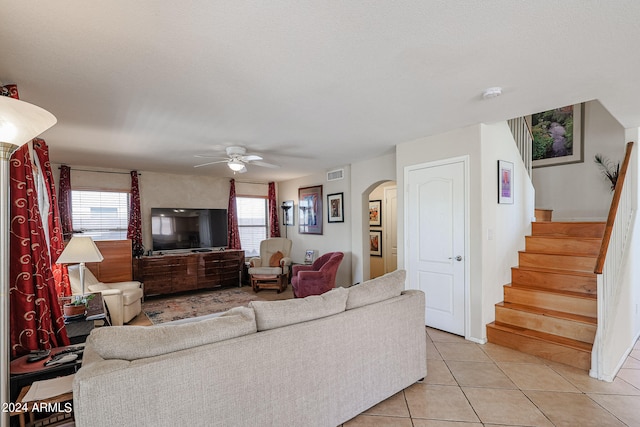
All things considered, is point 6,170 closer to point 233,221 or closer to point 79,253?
point 79,253

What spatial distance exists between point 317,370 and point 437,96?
2279mm

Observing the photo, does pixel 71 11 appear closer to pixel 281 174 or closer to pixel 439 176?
pixel 439 176

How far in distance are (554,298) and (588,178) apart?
2529mm

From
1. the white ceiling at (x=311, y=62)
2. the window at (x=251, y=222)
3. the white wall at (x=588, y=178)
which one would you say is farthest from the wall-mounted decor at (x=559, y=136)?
the window at (x=251, y=222)

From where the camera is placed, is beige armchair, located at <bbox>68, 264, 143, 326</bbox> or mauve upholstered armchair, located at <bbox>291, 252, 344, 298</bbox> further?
mauve upholstered armchair, located at <bbox>291, 252, 344, 298</bbox>

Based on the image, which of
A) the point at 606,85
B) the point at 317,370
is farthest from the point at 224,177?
the point at 606,85

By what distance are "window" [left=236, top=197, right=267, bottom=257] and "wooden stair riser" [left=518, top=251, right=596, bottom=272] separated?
17.9 ft

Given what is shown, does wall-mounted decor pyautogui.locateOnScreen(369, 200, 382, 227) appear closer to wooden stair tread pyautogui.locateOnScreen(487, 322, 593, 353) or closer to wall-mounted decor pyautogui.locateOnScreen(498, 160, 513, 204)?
wall-mounted decor pyautogui.locateOnScreen(498, 160, 513, 204)

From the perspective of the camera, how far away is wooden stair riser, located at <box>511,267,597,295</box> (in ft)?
10.6

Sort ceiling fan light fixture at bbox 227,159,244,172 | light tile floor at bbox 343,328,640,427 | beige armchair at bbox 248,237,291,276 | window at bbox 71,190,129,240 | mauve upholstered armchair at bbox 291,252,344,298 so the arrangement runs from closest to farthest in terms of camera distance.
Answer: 1. light tile floor at bbox 343,328,640,427
2. ceiling fan light fixture at bbox 227,159,244,172
3. mauve upholstered armchair at bbox 291,252,344,298
4. window at bbox 71,190,129,240
5. beige armchair at bbox 248,237,291,276

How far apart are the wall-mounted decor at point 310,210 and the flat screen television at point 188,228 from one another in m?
1.67

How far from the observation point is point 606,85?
7.85ft

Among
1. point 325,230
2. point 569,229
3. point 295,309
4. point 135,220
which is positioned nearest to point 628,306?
point 569,229

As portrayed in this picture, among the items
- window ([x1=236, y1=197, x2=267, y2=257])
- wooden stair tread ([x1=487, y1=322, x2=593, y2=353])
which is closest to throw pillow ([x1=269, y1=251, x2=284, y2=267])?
window ([x1=236, y1=197, x2=267, y2=257])
